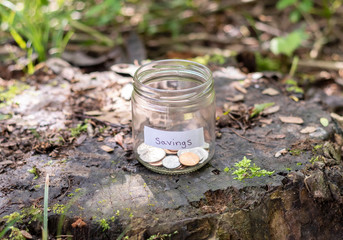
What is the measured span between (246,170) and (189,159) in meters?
0.32

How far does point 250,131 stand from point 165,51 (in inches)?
96.4

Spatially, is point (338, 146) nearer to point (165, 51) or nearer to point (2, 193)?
point (2, 193)

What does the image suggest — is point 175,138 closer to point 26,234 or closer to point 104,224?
point 104,224

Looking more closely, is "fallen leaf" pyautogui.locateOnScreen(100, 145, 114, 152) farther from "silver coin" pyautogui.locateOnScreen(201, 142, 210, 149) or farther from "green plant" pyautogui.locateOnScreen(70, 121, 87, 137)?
"silver coin" pyautogui.locateOnScreen(201, 142, 210, 149)

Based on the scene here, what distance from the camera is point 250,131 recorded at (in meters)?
2.49

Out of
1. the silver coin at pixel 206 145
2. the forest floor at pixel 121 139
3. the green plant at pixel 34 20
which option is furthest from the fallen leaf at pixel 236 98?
the green plant at pixel 34 20

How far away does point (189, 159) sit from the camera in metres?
2.15

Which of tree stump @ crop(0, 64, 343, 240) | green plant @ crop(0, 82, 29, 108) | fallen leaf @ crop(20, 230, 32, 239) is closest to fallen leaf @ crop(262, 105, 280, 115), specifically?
tree stump @ crop(0, 64, 343, 240)

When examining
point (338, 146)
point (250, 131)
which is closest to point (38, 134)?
point (250, 131)

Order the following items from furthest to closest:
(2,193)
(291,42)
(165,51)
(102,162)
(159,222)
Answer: (165,51) < (291,42) < (102,162) < (2,193) < (159,222)

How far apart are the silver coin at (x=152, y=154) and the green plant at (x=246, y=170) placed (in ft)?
1.23

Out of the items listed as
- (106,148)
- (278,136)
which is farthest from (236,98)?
(106,148)

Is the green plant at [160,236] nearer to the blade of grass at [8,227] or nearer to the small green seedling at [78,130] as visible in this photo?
the blade of grass at [8,227]

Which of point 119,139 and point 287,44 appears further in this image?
point 287,44
